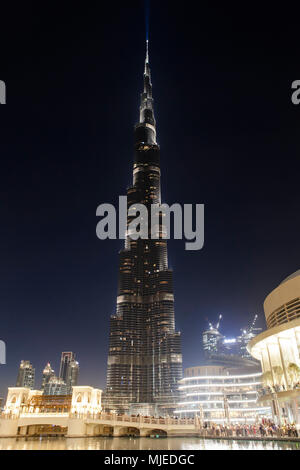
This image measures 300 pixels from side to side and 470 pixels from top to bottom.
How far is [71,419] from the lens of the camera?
63.2 m

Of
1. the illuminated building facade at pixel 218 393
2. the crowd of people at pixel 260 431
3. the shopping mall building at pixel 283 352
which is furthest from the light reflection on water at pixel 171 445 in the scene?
the illuminated building facade at pixel 218 393

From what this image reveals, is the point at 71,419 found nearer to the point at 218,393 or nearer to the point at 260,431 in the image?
the point at 260,431

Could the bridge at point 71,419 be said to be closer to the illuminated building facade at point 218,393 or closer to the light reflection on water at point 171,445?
the light reflection on water at point 171,445

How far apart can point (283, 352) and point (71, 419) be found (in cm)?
4204

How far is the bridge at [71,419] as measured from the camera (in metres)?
63.1

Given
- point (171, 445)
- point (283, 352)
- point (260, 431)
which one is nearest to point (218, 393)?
point (283, 352)

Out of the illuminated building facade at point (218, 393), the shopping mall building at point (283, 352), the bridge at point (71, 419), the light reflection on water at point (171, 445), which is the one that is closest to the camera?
the light reflection on water at point (171, 445)

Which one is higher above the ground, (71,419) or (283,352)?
(283,352)

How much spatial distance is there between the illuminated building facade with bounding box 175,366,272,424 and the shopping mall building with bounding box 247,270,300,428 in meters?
97.8

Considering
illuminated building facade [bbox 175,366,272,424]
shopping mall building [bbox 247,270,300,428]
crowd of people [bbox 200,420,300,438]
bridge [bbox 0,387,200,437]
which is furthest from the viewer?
illuminated building facade [bbox 175,366,272,424]

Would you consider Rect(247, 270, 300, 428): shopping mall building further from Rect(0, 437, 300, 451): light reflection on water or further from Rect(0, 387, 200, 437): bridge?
Rect(0, 387, 200, 437): bridge

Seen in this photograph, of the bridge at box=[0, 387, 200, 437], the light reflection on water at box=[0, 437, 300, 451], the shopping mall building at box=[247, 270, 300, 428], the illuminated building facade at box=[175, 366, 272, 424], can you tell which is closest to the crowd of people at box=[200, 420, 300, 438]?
the light reflection on water at box=[0, 437, 300, 451]

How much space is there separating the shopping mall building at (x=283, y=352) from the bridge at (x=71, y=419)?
17538mm

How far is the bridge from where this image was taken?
2484 inches
